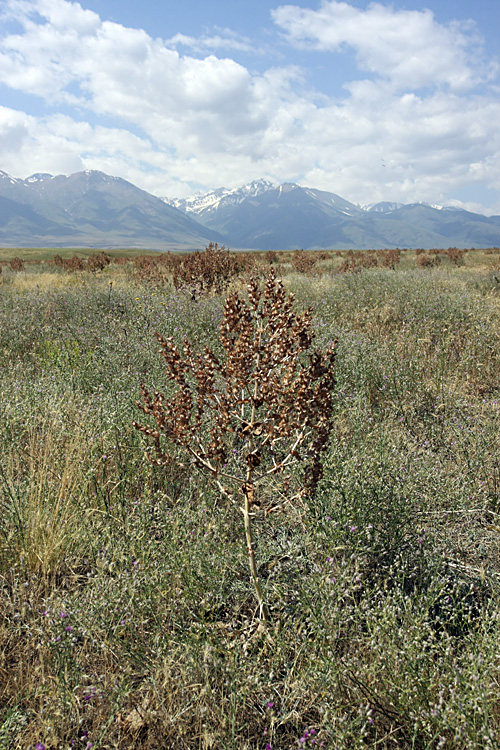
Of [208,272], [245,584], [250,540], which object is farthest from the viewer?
[208,272]

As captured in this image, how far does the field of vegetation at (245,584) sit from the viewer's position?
157 cm

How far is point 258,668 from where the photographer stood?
5.98 feet

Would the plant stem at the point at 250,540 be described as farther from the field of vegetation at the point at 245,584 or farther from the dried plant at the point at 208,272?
the dried plant at the point at 208,272

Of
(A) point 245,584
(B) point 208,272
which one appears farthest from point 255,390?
(B) point 208,272

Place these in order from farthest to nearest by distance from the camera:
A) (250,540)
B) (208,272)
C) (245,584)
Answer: (208,272) < (245,584) < (250,540)

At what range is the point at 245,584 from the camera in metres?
2.21

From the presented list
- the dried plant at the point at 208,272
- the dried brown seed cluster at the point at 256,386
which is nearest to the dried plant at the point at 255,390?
the dried brown seed cluster at the point at 256,386

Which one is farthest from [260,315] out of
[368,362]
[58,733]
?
[368,362]

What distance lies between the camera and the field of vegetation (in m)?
1.57

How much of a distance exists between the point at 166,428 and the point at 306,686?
1.26 m

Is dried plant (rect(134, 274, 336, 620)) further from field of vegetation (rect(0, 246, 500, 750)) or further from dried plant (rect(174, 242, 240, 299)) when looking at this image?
dried plant (rect(174, 242, 240, 299))

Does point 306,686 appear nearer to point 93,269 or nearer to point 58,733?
point 58,733

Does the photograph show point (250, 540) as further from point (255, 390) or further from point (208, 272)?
point (208, 272)

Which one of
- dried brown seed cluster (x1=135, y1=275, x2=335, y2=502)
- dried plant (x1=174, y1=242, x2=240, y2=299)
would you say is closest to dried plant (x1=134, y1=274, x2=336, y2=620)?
dried brown seed cluster (x1=135, y1=275, x2=335, y2=502)
